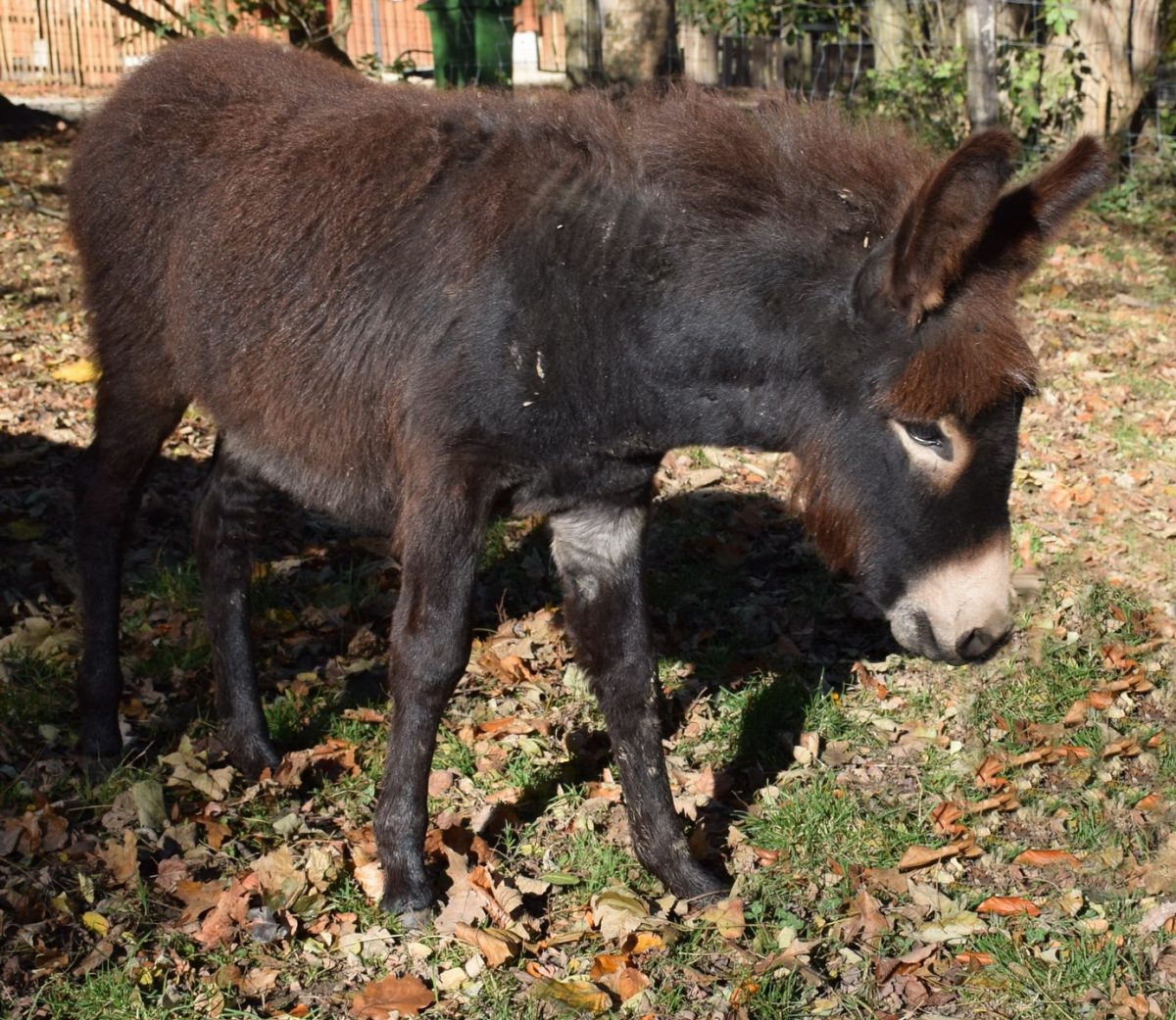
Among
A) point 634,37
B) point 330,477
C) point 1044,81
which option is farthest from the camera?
point 1044,81

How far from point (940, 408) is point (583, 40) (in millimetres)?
7750

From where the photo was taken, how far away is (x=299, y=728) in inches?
175

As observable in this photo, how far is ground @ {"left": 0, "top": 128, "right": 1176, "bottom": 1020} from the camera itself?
3260 mm

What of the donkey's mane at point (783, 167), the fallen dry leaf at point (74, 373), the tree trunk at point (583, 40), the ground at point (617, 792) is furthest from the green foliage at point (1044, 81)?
the donkey's mane at point (783, 167)

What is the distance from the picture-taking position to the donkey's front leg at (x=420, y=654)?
10.7 feet

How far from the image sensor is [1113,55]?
32.7ft

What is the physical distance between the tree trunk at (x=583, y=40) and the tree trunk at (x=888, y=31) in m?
2.53

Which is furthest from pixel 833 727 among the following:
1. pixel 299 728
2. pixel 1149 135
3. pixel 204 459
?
pixel 1149 135

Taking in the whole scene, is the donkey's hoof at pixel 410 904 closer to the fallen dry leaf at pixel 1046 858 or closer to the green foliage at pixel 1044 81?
the fallen dry leaf at pixel 1046 858

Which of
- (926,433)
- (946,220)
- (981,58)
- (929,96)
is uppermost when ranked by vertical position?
A: (981,58)

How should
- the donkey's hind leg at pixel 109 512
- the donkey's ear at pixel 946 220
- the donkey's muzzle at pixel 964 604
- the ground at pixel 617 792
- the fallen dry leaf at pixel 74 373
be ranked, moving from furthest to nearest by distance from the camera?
the fallen dry leaf at pixel 74 373 → the donkey's hind leg at pixel 109 512 → the ground at pixel 617 792 → the donkey's muzzle at pixel 964 604 → the donkey's ear at pixel 946 220

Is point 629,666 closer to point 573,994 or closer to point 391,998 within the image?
point 573,994

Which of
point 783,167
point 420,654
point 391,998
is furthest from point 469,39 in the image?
point 391,998

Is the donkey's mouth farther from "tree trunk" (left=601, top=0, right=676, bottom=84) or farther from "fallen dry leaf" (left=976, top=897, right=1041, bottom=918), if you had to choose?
"tree trunk" (left=601, top=0, right=676, bottom=84)
